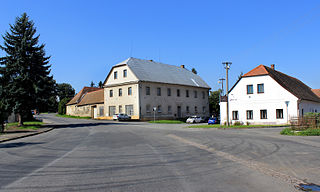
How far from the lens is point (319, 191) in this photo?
5.55m

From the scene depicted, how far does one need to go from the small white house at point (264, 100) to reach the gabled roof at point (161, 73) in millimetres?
17712

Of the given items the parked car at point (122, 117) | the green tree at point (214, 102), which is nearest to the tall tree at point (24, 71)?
the parked car at point (122, 117)

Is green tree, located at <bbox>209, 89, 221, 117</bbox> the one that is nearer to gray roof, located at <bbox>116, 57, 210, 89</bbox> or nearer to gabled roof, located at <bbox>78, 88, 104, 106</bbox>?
gray roof, located at <bbox>116, 57, 210, 89</bbox>

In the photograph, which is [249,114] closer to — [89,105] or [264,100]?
[264,100]

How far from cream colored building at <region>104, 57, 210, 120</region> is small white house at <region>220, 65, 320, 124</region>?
15.2m

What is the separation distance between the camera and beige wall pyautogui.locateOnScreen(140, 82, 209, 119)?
48875mm

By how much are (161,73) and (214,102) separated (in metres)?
18.2

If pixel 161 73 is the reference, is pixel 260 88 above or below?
below

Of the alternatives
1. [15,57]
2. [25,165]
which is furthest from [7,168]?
[15,57]

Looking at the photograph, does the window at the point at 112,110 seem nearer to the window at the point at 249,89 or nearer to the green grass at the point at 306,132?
the window at the point at 249,89

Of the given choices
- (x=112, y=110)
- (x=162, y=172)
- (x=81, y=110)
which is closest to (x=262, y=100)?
(x=112, y=110)

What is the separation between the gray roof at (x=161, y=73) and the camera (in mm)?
51250

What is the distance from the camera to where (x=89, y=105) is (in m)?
61.6

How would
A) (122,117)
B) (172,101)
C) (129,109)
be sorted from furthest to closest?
(172,101), (129,109), (122,117)
